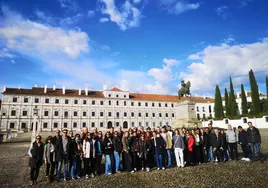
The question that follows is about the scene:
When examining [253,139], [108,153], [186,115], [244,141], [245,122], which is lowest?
[108,153]

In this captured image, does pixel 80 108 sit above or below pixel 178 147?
above

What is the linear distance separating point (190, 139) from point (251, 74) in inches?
1697

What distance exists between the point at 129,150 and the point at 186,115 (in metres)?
16.2

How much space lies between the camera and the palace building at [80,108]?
161 feet

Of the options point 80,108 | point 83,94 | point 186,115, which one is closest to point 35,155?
point 186,115

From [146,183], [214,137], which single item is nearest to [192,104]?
[214,137]

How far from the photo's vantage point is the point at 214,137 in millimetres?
9445

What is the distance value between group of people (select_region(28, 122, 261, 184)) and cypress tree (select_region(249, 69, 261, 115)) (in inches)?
1373

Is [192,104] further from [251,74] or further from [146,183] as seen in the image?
[251,74]

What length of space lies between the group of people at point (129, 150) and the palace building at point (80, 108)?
125 feet

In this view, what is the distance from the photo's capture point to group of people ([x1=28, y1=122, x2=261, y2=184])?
723cm

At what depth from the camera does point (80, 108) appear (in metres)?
55.0

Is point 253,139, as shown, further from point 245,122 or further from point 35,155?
point 245,122

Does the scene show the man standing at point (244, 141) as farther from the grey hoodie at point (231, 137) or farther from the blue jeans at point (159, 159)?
the blue jeans at point (159, 159)
